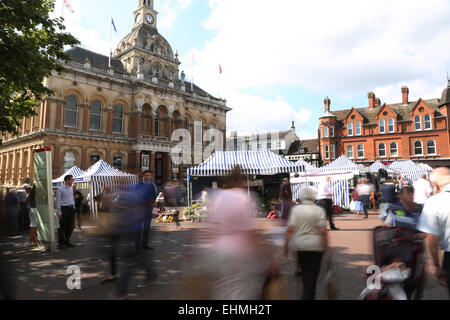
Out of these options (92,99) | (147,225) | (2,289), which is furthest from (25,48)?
(92,99)

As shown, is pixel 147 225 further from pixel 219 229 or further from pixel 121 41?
pixel 121 41

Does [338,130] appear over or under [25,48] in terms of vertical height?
over

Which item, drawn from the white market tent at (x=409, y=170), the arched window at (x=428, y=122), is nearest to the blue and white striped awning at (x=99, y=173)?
the white market tent at (x=409, y=170)

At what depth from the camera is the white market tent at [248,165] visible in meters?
14.6

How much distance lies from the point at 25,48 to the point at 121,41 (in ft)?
103

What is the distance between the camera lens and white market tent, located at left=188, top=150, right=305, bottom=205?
14562 mm

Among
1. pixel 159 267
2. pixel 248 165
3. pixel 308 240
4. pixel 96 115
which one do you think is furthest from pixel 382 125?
pixel 308 240

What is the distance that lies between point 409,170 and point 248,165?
1739 centimetres

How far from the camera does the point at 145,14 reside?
35.7 metres

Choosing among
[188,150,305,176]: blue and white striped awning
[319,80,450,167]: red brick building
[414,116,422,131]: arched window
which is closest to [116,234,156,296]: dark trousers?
[188,150,305,176]: blue and white striped awning

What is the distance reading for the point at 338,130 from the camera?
4450 centimetres

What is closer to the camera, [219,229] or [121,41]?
[219,229]

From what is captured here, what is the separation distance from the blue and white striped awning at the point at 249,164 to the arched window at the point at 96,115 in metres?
17.9

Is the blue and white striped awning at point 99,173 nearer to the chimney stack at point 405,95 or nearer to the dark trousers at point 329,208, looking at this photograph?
the dark trousers at point 329,208
